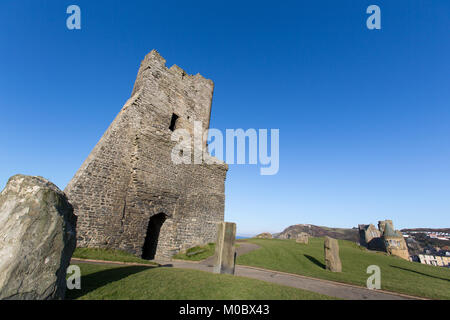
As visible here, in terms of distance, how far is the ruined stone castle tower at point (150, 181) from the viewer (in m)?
9.73

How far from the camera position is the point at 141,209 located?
11.5 metres

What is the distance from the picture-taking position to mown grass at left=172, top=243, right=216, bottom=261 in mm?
12289

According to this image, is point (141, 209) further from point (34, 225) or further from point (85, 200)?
point (34, 225)

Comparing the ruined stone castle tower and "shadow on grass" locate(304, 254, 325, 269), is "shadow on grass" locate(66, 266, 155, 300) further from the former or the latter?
"shadow on grass" locate(304, 254, 325, 269)

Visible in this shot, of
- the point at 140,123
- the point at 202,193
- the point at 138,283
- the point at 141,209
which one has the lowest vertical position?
the point at 138,283

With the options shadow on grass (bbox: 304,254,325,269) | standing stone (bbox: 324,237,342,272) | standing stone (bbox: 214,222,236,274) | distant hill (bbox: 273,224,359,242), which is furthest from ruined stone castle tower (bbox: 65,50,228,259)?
distant hill (bbox: 273,224,359,242)

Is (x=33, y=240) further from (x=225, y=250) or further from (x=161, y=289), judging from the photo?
(x=225, y=250)

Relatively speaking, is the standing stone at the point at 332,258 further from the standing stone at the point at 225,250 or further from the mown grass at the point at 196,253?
the mown grass at the point at 196,253

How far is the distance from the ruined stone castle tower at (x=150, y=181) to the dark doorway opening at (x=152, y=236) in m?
0.06

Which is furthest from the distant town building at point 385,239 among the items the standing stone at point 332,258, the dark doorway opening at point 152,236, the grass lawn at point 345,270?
the dark doorway opening at point 152,236

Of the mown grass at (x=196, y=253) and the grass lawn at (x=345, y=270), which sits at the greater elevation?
the grass lawn at (x=345, y=270)
